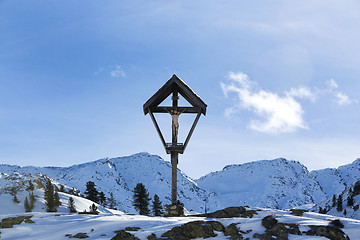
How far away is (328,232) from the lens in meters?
10.5

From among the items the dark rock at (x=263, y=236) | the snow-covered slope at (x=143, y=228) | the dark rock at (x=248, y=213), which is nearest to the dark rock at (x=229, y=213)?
the dark rock at (x=248, y=213)

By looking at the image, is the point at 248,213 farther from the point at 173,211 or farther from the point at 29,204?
the point at 29,204

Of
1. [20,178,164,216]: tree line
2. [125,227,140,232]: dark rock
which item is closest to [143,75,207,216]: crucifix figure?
[125,227,140,232]: dark rock

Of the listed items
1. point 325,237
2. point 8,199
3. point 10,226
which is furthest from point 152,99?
point 8,199

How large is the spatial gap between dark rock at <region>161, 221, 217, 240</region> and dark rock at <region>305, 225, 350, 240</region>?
3.16 meters

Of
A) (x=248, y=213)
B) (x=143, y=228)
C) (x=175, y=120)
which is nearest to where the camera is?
(x=143, y=228)

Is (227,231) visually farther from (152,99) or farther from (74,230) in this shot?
(152,99)

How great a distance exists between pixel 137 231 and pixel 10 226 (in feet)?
18.1

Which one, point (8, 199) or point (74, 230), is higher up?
point (8, 199)

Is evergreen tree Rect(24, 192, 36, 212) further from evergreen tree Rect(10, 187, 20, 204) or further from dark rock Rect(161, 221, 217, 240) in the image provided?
dark rock Rect(161, 221, 217, 240)

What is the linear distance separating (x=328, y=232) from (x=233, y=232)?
2.95 m

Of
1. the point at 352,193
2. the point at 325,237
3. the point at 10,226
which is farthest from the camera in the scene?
the point at 352,193

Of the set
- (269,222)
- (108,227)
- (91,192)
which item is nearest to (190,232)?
(269,222)

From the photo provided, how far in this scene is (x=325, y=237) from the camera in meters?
10.2
